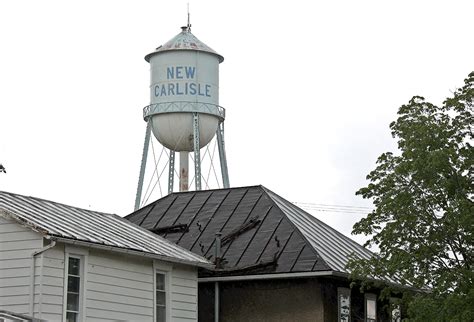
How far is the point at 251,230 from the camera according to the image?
33.4 metres

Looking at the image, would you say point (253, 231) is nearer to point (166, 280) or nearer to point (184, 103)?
point (166, 280)

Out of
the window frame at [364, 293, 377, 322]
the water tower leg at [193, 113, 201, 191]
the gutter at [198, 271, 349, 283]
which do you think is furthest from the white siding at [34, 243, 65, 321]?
the water tower leg at [193, 113, 201, 191]

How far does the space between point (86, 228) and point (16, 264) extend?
2535 millimetres

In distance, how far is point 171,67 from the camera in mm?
50719

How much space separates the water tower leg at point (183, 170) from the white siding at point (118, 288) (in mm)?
23128

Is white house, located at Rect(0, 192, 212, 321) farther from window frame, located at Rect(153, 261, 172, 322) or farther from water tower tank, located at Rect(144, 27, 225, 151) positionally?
water tower tank, located at Rect(144, 27, 225, 151)

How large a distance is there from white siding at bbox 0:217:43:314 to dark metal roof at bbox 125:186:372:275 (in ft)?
25.1

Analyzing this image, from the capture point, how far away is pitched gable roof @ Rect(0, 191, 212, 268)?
2500cm

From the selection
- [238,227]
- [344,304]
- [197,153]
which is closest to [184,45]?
[197,153]

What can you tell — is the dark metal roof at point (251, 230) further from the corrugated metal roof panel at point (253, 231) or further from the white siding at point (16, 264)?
the white siding at point (16, 264)

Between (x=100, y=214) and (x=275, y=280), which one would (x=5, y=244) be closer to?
(x=100, y=214)

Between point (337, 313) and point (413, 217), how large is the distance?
193 inches

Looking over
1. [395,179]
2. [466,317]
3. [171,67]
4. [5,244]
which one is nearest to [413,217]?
Answer: [395,179]

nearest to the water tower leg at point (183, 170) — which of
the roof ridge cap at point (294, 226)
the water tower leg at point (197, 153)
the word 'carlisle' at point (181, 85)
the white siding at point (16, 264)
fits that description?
the water tower leg at point (197, 153)
